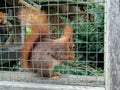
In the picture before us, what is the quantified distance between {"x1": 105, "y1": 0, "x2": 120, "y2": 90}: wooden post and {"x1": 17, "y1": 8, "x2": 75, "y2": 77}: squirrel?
2.23 ft

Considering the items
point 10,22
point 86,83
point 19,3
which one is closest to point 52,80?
point 86,83

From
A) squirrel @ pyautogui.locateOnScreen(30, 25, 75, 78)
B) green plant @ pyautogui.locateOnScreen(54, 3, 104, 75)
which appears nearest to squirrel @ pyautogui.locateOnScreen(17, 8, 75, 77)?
squirrel @ pyautogui.locateOnScreen(30, 25, 75, 78)

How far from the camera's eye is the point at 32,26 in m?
2.87

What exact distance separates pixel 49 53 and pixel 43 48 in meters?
0.08

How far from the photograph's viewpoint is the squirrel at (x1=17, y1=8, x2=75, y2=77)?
9.56 ft

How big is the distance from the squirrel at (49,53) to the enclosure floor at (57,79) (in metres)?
0.10

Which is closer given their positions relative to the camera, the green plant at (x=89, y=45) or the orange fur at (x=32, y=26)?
the orange fur at (x=32, y=26)

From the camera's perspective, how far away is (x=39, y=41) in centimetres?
299

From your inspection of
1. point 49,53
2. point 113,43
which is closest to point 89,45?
point 49,53

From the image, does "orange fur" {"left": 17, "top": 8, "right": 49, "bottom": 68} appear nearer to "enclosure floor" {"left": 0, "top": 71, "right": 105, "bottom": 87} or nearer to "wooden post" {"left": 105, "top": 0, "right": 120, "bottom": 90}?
"enclosure floor" {"left": 0, "top": 71, "right": 105, "bottom": 87}

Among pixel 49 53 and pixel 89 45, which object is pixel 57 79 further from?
pixel 89 45

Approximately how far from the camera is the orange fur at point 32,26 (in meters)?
2.83

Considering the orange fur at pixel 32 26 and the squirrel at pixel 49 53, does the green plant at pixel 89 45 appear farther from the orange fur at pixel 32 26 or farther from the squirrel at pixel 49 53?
the orange fur at pixel 32 26

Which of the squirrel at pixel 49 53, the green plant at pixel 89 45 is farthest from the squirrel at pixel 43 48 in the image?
the green plant at pixel 89 45
